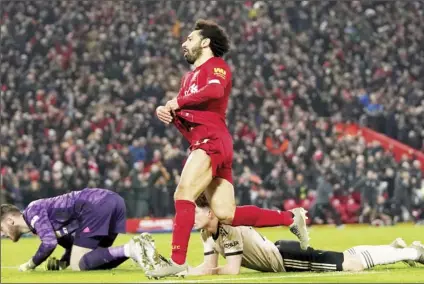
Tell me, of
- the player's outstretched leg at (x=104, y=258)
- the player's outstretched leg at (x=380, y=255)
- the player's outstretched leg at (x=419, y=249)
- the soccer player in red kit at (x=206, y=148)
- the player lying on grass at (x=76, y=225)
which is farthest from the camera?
the player lying on grass at (x=76, y=225)

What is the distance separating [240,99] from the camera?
93.1 feet

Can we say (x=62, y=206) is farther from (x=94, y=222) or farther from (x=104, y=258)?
(x=104, y=258)

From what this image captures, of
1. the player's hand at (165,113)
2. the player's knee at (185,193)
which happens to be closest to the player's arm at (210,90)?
the player's hand at (165,113)

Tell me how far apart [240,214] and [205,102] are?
1.14 meters

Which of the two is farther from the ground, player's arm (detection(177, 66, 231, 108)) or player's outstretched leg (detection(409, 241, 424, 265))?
player's arm (detection(177, 66, 231, 108))

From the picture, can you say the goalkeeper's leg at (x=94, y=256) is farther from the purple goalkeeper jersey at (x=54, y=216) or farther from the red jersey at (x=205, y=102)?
the red jersey at (x=205, y=102)

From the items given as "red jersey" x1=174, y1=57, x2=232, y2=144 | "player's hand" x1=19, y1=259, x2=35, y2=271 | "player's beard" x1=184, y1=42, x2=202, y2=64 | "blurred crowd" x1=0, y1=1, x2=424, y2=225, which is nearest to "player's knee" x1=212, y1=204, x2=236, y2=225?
"red jersey" x1=174, y1=57, x2=232, y2=144

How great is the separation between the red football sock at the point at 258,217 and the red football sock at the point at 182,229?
0.51m

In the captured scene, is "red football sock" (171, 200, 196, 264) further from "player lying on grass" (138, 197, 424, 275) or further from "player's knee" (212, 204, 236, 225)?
"player lying on grass" (138, 197, 424, 275)

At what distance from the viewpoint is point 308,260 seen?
9.95 m

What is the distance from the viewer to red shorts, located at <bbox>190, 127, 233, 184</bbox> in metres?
9.59

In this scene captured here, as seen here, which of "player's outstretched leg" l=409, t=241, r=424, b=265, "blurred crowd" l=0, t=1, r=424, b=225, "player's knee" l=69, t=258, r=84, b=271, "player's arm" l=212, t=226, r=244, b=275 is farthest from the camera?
"blurred crowd" l=0, t=1, r=424, b=225

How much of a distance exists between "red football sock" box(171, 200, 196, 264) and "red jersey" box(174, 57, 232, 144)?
28.1 inches

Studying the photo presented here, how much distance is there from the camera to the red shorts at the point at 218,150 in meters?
9.59
